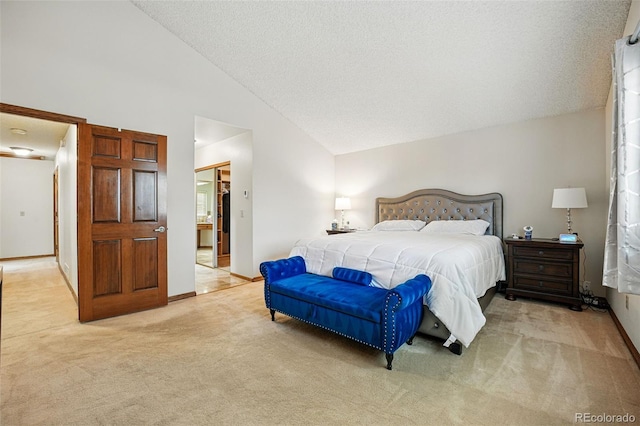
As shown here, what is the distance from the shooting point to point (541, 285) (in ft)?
12.1

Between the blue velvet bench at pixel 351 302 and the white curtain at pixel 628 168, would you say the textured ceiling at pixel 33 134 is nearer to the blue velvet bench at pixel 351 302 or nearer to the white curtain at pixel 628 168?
the blue velvet bench at pixel 351 302

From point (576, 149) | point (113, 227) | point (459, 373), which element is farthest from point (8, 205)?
point (576, 149)

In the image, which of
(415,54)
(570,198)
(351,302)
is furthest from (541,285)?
(415,54)

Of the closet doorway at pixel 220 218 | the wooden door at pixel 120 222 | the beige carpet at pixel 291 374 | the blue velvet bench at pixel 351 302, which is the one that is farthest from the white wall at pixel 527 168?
the wooden door at pixel 120 222

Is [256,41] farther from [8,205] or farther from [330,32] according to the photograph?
[8,205]

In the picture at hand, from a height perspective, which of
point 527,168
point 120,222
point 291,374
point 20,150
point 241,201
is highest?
point 20,150

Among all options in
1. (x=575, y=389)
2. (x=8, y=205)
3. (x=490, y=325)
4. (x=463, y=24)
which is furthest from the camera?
(x=8, y=205)

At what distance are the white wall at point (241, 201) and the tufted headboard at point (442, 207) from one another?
250 cm

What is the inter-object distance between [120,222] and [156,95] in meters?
1.66

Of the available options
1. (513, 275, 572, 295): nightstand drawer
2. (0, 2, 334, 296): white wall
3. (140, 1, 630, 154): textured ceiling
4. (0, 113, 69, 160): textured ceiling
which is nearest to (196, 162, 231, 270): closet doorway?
(0, 2, 334, 296): white wall

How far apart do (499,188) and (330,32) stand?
10.8 ft

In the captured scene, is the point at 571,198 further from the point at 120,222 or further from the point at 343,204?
the point at 120,222

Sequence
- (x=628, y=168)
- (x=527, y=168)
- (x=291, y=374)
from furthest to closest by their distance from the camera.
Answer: (x=527, y=168), (x=291, y=374), (x=628, y=168)

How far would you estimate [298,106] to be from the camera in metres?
4.96
